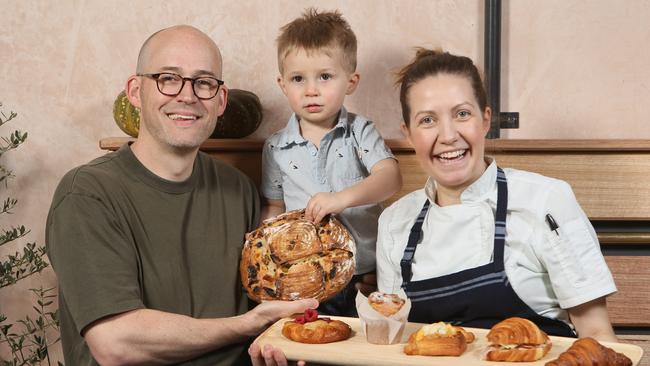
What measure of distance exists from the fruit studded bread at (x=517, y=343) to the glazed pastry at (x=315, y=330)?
1.00ft

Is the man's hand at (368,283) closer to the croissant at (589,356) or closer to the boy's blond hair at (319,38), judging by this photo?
the boy's blond hair at (319,38)

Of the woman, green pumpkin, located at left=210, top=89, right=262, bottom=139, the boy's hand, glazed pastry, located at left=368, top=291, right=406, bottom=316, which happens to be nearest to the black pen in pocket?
the woman

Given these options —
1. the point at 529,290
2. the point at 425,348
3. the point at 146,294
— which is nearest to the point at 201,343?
the point at 146,294

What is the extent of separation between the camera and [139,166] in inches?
87.8

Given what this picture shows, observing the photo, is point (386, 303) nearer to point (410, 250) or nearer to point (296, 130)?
point (410, 250)

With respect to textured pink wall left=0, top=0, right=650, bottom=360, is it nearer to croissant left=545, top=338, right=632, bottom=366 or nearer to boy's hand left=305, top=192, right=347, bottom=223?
boy's hand left=305, top=192, right=347, bottom=223

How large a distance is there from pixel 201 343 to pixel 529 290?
0.76m

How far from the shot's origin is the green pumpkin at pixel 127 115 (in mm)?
2611

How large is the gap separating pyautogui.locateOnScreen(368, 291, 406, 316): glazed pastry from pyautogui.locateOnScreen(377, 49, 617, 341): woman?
220 millimetres

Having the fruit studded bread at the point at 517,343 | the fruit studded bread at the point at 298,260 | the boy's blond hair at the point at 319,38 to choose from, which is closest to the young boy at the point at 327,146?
the boy's blond hair at the point at 319,38

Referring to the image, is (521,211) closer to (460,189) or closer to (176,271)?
(460,189)

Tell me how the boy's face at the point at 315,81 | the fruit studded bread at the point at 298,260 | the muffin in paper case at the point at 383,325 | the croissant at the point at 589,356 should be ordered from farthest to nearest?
the boy's face at the point at 315,81, the fruit studded bread at the point at 298,260, the muffin in paper case at the point at 383,325, the croissant at the point at 589,356

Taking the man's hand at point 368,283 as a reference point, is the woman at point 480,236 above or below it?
above

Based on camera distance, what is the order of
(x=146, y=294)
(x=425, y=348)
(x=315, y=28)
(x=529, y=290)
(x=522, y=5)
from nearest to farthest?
1. (x=425, y=348)
2. (x=529, y=290)
3. (x=146, y=294)
4. (x=315, y=28)
5. (x=522, y=5)
